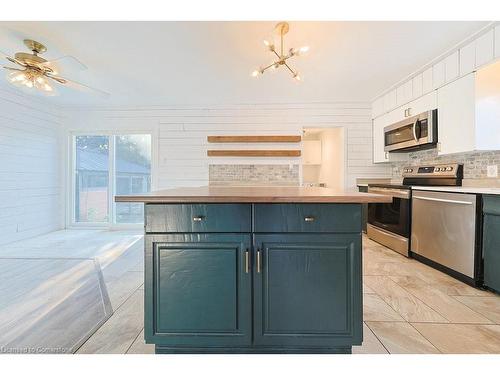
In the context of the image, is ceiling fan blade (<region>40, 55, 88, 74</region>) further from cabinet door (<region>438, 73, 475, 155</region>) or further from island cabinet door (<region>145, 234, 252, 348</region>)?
cabinet door (<region>438, 73, 475, 155</region>)

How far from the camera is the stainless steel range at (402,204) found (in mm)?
3039

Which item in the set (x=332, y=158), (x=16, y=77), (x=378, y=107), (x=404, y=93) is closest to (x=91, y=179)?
(x=16, y=77)

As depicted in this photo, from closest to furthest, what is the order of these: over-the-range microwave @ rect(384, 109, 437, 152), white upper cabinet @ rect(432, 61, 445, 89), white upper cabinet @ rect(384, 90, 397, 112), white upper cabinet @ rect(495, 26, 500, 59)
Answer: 1. white upper cabinet @ rect(495, 26, 500, 59)
2. white upper cabinet @ rect(432, 61, 445, 89)
3. over-the-range microwave @ rect(384, 109, 437, 152)
4. white upper cabinet @ rect(384, 90, 397, 112)

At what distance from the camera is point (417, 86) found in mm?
3287

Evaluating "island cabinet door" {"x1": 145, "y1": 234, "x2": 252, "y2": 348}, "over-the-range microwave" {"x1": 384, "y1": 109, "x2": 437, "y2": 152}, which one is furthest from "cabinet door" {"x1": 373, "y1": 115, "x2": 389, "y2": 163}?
"island cabinet door" {"x1": 145, "y1": 234, "x2": 252, "y2": 348}

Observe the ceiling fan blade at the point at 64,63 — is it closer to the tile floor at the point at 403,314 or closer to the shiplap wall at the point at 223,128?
the shiplap wall at the point at 223,128

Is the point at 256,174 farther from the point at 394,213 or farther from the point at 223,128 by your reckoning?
the point at 394,213

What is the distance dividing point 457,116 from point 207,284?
10.1ft

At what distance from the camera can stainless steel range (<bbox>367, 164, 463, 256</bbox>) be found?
3.04 metres

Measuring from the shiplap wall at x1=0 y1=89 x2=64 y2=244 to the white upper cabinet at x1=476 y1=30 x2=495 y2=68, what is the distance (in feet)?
20.0

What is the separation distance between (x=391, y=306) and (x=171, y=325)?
1697 mm

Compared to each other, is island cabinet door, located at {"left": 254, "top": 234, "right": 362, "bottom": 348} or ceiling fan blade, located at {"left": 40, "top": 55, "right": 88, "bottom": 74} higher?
ceiling fan blade, located at {"left": 40, "top": 55, "right": 88, "bottom": 74}

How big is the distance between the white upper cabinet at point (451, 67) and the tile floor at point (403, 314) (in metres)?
2.13

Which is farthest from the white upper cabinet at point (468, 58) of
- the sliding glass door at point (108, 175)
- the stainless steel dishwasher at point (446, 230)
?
the sliding glass door at point (108, 175)
